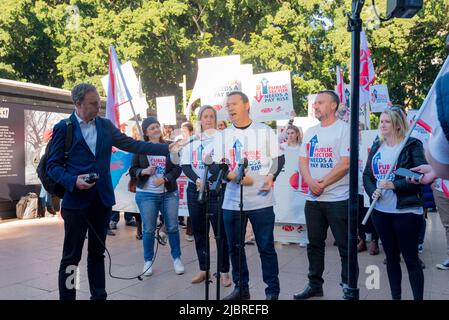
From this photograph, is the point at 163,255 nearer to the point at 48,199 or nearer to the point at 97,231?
the point at 97,231

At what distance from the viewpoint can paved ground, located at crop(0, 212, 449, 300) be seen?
455cm

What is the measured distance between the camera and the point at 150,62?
20219mm

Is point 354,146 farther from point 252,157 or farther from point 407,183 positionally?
point 252,157

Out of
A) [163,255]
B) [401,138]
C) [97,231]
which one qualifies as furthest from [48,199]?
[401,138]

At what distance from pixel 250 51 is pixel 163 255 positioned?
14.0 meters

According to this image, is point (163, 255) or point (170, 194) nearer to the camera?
point (170, 194)

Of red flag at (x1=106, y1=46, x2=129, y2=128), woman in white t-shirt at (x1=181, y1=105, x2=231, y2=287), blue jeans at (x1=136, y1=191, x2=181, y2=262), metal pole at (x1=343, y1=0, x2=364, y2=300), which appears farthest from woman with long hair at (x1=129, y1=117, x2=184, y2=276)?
metal pole at (x1=343, y1=0, x2=364, y2=300)

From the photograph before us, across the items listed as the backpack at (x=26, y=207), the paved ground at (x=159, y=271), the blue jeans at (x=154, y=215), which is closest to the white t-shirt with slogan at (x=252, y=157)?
the paved ground at (x=159, y=271)

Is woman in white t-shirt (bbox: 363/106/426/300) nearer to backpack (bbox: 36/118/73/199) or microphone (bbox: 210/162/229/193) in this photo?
microphone (bbox: 210/162/229/193)

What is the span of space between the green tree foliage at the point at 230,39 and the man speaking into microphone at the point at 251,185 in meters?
13.7

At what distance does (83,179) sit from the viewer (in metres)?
3.37

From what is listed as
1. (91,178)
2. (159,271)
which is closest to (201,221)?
(159,271)

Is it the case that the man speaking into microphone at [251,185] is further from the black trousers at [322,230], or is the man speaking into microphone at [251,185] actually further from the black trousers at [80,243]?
the black trousers at [80,243]

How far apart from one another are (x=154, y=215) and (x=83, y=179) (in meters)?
2.02
